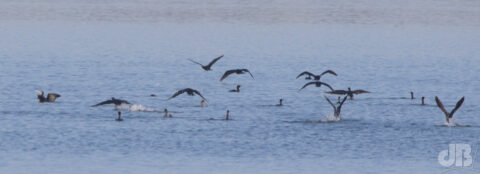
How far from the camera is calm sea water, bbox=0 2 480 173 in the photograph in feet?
97.2

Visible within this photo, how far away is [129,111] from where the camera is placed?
39188mm

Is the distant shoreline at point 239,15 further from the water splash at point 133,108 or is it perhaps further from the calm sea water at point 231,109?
the water splash at point 133,108

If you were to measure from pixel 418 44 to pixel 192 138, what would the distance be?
55.9 metres

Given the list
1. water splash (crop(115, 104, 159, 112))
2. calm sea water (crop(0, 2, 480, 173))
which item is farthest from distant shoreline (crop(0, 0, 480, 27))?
water splash (crop(115, 104, 159, 112))

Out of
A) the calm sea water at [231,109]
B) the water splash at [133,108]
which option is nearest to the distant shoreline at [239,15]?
the calm sea water at [231,109]

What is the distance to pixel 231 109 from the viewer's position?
40625 millimetres

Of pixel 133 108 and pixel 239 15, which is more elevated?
pixel 239 15

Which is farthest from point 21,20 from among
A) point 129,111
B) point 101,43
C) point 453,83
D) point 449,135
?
point 449,135

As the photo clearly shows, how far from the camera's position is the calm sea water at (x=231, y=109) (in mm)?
29641

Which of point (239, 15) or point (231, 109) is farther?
point (239, 15)

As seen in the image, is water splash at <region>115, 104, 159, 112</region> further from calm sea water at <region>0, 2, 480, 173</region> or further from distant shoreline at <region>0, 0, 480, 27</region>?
distant shoreline at <region>0, 0, 480, 27</region>

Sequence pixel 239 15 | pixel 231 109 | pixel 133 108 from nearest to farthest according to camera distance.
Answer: pixel 133 108 < pixel 231 109 < pixel 239 15

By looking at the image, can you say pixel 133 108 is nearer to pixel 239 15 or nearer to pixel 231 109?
pixel 231 109

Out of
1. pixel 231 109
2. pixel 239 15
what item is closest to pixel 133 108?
pixel 231 109
